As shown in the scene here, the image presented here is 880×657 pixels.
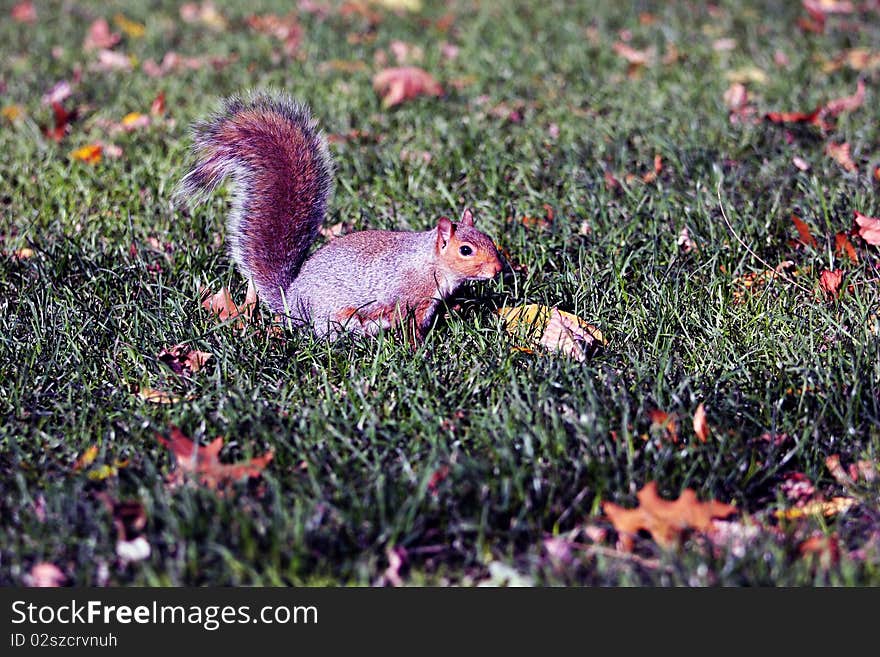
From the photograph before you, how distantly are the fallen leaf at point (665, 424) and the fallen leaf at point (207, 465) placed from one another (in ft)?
3.17

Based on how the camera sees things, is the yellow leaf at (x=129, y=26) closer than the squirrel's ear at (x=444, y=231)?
No

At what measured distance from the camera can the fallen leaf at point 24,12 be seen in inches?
281

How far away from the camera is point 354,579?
228 cm

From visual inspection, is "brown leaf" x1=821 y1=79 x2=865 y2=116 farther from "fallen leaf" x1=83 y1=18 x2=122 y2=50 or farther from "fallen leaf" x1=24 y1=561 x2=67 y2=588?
"fallen leaf" x1=83 y1=18 x2=122 y2=50

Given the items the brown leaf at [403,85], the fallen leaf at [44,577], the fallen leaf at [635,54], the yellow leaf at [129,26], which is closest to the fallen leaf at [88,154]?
the brown leaf at [403,85]

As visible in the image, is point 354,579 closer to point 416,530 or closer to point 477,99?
point 416,530

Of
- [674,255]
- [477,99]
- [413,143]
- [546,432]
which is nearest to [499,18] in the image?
[477,99]

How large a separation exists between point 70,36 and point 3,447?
4692 millimetres

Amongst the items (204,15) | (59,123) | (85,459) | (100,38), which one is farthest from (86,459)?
(204,15)

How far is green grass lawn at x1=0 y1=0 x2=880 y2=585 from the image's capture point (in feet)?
7.64

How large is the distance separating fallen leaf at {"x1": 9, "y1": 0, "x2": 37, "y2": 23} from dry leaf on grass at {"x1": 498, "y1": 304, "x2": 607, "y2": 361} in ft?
17.5

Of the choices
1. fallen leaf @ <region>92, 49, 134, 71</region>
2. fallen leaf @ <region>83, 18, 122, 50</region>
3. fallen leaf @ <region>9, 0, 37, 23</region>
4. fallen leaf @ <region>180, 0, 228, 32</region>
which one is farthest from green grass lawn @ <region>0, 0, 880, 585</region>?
fallen leaf @ <region>9, 0, 37, 23</region>

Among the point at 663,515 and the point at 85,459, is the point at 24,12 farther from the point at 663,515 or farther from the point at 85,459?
the point at 663,515

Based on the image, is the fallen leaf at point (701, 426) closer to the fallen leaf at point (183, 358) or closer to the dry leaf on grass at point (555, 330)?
the dry leaf on grass at point (555, 330)
